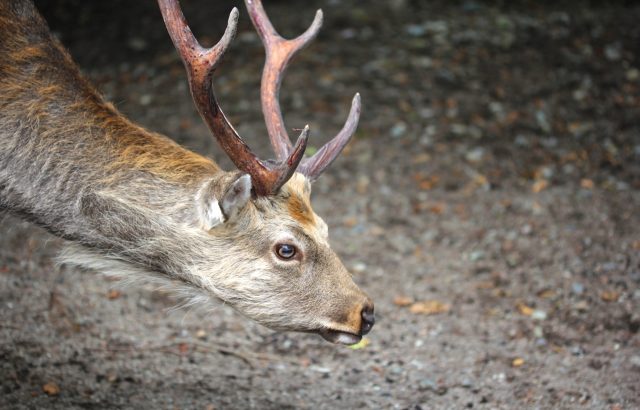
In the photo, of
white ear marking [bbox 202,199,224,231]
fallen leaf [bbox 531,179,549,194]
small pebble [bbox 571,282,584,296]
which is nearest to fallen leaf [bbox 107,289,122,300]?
white ear marking [bbox 202,199,224,231]

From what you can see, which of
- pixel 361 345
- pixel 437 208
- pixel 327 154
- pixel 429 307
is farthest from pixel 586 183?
pixel 327 154

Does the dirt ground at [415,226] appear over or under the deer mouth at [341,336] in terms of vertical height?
under

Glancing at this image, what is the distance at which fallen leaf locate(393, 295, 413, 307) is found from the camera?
5.79 m

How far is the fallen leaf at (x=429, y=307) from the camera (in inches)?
224

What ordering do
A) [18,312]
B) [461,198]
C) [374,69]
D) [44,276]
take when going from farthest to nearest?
[374,69] → [461,198] → [44,276] → [18,312]

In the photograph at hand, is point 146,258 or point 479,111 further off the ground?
point 146,258

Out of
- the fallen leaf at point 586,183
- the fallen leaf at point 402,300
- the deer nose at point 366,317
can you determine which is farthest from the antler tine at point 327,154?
the fallen leaf at point 586,183

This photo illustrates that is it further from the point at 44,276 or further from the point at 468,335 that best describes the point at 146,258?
the point at 468,335

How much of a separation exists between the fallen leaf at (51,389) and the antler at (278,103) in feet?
5.98

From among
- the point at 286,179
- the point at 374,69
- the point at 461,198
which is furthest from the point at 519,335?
the point at 374,69

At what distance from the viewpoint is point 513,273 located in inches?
239

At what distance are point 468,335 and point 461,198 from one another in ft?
6.09

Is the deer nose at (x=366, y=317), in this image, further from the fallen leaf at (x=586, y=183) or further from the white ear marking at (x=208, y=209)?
the fallen leaf at (x=586, y=183)

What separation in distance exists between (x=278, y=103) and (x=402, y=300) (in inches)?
77.2
